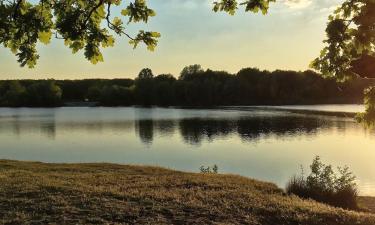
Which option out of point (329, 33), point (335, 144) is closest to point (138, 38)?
point (329, 33)

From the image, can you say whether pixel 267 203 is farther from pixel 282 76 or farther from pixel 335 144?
pixel 282 76

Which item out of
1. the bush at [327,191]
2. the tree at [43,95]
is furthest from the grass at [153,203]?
the tree at [43,95]

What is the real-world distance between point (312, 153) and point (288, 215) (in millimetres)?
26426

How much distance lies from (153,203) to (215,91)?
126774 millimetres

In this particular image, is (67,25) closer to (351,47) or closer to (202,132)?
(351,47)

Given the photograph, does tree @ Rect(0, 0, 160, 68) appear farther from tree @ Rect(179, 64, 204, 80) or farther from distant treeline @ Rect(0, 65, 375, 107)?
tree @ Rect(179, 64, 204, 80)

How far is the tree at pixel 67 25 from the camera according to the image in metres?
6.48

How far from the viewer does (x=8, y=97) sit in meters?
152

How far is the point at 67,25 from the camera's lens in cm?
640

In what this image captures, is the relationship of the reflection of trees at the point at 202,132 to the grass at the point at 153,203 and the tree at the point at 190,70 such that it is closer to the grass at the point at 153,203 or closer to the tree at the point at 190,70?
the grass at the point at 153,203

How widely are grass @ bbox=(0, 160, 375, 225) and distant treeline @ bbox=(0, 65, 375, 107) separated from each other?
4727 inches

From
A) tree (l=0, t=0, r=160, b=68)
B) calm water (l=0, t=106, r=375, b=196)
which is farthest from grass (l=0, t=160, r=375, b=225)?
calm water (l=0, t=106, r=375, b=196)

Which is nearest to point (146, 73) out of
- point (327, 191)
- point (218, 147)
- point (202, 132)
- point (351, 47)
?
point (202, 132)

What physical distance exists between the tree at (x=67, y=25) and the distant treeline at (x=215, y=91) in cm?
12507
